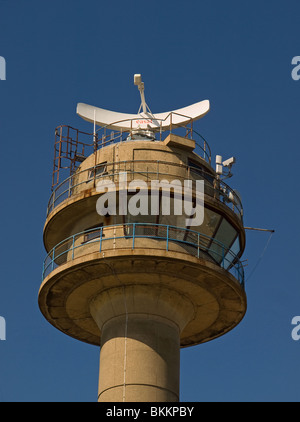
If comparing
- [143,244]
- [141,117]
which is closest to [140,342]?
[143,244]

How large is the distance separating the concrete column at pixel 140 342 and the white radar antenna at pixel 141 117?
8.13m

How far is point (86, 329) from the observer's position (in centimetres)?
4466

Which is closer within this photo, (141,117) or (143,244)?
(143,244)

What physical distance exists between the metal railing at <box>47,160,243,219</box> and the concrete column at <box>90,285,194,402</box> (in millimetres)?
4430

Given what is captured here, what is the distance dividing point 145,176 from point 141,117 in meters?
5.99

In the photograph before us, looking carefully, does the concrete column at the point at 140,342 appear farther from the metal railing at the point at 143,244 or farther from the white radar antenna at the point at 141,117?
the white radar antenna at the point at 141,117

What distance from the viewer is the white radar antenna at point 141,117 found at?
46.2 m

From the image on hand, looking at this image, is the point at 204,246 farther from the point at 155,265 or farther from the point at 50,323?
the point at 50,323

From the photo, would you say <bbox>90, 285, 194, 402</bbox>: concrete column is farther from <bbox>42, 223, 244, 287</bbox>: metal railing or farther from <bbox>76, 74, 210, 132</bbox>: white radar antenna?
<bbox>76, 74, 210, 132</bbox>: white radar antenna

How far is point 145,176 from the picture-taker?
137ft

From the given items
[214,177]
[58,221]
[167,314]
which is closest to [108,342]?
[167,314]

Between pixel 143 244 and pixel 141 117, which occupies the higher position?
pixel 141 117

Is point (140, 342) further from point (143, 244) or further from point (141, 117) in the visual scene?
point (141, 117)

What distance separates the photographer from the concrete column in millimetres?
40125
